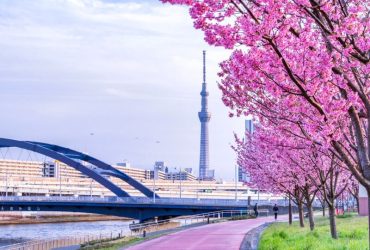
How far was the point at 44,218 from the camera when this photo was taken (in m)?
134

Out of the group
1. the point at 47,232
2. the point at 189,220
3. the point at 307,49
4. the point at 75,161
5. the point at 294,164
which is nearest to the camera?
the point at 307,49

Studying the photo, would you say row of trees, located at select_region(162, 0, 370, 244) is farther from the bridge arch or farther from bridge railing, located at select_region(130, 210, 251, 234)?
the bridge arch

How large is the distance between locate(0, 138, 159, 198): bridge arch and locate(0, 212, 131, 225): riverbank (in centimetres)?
1359

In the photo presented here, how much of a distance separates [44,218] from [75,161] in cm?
3071

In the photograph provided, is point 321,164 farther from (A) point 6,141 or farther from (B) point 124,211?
(A) point 6,141

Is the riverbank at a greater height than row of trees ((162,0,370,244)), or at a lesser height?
lesser

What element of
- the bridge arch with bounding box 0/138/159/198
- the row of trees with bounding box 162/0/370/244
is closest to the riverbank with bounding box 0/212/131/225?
the bridge arch with bounding box 0/138/159/198

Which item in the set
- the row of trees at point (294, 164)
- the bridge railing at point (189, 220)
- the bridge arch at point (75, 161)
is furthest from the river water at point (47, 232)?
the row of trees at point (294, 164)

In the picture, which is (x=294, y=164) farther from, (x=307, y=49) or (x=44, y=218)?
(x=44, y=218)

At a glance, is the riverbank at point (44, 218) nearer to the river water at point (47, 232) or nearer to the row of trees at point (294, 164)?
the river water at point (47, 232)

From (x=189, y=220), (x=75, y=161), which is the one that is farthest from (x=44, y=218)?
(x=189, y=220)

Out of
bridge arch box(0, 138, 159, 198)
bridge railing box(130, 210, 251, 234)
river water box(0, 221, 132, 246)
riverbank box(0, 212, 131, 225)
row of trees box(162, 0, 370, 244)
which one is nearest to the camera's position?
row of trees box(162, 0, 370, 244)

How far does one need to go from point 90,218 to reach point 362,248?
118m

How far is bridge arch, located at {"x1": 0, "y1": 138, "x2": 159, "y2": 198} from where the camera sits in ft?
349
